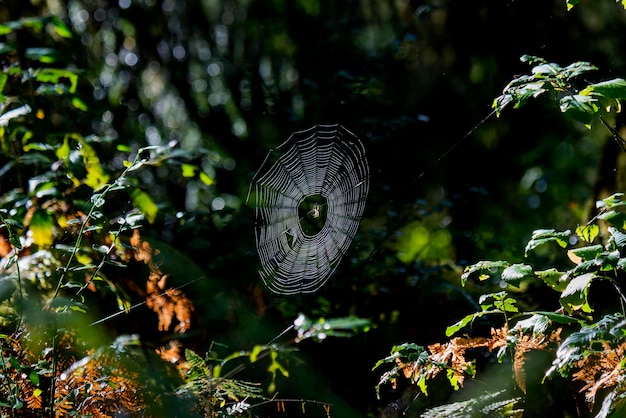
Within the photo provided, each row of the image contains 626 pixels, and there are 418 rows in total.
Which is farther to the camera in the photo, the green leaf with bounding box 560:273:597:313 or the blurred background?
the blurred background

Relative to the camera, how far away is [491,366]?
2336 mm

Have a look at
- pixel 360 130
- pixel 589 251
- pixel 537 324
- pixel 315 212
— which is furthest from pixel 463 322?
pixel 360 130

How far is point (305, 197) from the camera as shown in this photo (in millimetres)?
2840

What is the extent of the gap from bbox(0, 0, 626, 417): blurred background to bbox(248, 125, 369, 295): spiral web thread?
0.38 ft

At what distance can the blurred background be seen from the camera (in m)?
2.75

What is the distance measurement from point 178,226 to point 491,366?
5.34 ft

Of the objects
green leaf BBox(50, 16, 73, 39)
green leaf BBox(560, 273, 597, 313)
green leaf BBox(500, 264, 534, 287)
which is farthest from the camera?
green leaf BBox(500, 264, 534, 287)

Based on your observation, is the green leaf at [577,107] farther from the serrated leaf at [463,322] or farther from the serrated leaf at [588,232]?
the serrated leaf at [463,322]

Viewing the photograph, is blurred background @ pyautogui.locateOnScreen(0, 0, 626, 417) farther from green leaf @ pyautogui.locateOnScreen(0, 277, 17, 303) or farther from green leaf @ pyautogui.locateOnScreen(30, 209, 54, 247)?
green leaf @ pyautogui.locateOnScreen(30, 209, 54, 247)

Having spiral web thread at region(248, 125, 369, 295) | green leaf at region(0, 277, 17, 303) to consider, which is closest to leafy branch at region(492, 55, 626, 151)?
green leaf at region(0, 277, 17, 303)

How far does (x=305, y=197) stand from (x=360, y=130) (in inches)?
21.1

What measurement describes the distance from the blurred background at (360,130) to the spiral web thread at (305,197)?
115 millimetres

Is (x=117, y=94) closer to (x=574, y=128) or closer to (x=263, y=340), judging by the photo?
(x=263, y=340)

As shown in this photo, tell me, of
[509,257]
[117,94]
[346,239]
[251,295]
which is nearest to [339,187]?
[346,239]
